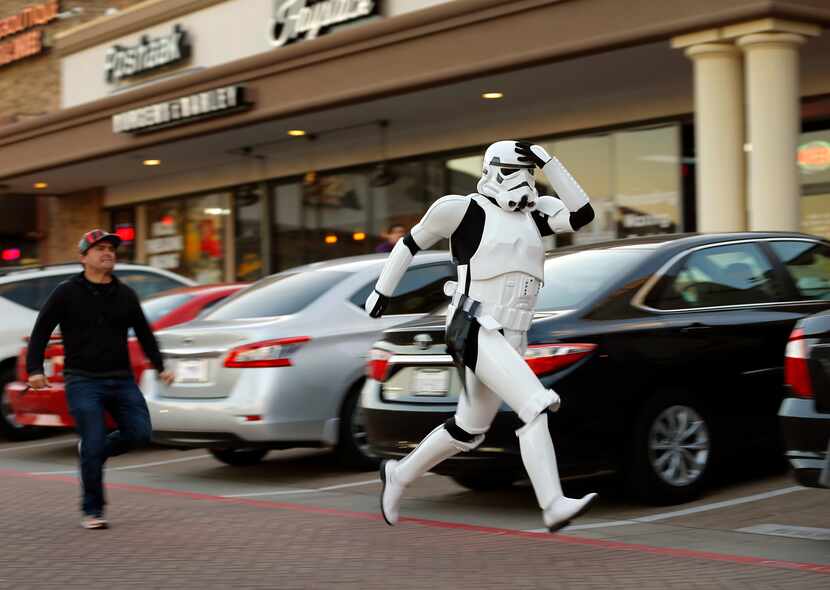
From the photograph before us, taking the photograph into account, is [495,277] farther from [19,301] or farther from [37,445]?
[19,301]

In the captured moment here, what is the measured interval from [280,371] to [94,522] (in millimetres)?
1915

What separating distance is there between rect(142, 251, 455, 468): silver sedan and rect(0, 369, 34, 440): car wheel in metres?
3.66

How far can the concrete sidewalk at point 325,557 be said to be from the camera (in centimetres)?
562

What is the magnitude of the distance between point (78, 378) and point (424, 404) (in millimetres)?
1968

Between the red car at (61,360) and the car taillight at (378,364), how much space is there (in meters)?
3.07

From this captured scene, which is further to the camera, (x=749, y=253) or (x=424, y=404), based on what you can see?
(x=749, y=253)

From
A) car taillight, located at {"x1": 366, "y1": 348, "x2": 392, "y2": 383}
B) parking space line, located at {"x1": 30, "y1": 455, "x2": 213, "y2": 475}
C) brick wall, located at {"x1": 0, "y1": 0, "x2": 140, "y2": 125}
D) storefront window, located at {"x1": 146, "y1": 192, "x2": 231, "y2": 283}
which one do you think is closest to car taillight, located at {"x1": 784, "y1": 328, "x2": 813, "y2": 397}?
car taillight, located at {"x1": 366, "y1": 348, "x2": 392, "y2": 383}

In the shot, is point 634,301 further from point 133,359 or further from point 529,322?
point 133,359

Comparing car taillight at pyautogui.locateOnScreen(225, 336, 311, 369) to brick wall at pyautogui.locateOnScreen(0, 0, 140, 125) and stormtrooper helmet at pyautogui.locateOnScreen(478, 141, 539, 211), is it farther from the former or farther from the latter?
brick wall at pyautogui.locateOnScreen(0, 0, 140, 125)

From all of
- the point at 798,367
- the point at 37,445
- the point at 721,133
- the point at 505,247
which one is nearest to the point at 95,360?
the point at 505,247

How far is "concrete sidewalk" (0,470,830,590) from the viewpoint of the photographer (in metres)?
5.62

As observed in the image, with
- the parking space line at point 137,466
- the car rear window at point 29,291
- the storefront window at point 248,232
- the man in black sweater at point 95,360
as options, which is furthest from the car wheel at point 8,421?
the storefront window at point 248,232

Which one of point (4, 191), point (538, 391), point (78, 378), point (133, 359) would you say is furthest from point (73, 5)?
point (538, 391)

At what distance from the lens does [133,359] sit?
35.6 feet
